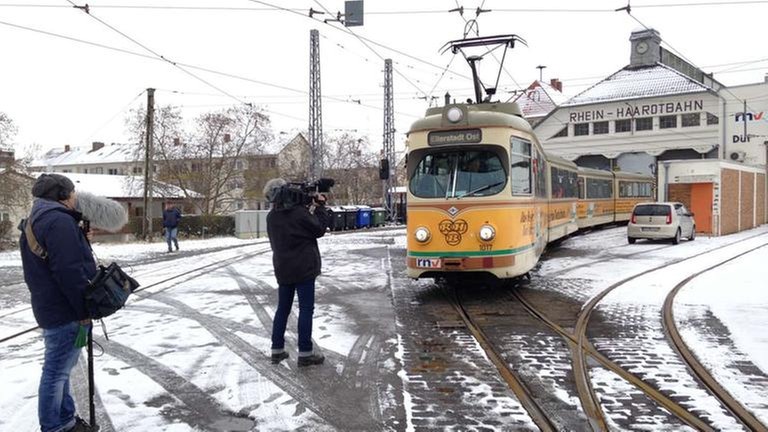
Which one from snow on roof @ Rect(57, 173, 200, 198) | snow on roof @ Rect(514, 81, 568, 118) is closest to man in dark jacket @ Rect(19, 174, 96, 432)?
snow on roof @ Rect(57, 173, 200, 198)

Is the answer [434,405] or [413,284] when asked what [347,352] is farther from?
[413,284]

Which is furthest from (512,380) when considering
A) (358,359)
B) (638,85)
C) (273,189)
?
(638,85)

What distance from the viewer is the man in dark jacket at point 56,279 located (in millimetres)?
4125

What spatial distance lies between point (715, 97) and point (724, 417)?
41.6m

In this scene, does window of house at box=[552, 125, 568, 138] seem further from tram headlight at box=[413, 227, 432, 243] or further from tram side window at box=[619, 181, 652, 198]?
tram headlight at box=[413, 227, 432, 243]

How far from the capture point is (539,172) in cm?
1233

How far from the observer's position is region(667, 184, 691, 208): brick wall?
27.1 m

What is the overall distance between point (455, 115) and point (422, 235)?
6.64 feet

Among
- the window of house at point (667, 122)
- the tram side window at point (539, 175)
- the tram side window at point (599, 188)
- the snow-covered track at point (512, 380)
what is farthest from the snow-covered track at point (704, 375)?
the window of house at point (667, 122)

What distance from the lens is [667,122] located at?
142 ft

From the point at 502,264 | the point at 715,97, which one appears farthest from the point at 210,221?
the point at 715,97

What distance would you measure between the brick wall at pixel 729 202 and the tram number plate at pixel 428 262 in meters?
20.5

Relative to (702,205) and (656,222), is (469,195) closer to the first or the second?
(656,222)

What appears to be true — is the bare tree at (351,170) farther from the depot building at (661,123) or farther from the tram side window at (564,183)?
the tram side window at (564,183)
